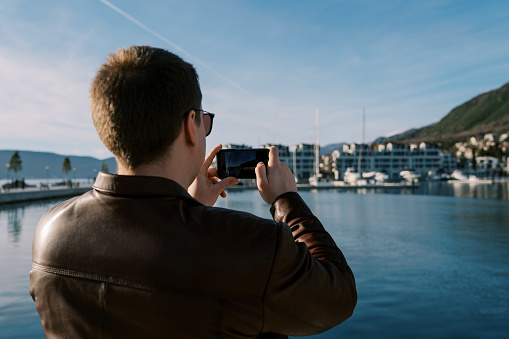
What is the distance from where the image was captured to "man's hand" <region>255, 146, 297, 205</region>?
1272 mm

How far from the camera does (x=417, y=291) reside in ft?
29.8

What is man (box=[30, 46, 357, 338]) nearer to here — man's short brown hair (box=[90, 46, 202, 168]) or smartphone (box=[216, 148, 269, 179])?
man's short brown hair (box=[90, 46, 202, 168])

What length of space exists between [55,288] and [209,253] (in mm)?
436

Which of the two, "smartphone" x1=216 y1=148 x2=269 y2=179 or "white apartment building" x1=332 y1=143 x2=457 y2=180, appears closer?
"smartphone" x1=216 y1=148 x2=269 y2=179

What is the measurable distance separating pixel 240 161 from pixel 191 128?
52cm

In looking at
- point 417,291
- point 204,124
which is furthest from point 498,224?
point 204,124

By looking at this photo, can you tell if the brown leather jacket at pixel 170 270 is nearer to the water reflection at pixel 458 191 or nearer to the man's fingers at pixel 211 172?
the man's fingers at pixel 211 172

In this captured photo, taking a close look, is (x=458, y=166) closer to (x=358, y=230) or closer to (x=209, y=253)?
(x=358, y=230)

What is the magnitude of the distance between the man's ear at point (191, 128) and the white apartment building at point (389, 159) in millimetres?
103821

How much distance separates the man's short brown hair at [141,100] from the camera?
986mm

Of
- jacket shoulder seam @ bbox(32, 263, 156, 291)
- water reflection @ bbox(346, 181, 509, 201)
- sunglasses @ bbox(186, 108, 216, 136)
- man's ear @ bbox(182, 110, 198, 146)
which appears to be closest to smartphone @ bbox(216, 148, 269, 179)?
sunglasses @ bbox(186, 108, 216, 136)

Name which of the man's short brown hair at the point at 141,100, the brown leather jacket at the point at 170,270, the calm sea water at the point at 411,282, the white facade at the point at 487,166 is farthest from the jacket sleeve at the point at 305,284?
the white facade at the point at 487,166

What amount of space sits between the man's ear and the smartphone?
0.43 metres

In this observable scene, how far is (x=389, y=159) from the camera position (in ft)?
355
